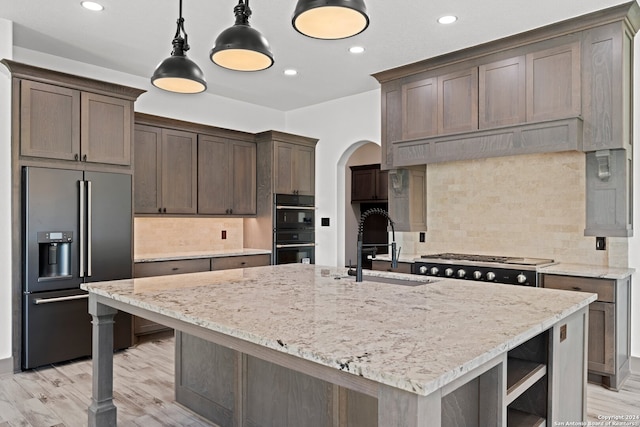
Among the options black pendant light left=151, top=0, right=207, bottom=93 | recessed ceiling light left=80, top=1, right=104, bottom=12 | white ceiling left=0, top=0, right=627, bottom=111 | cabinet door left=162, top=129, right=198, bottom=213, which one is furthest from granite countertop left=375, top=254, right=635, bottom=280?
recessed ceiling light left=80, top=1, right=104, bottom=12

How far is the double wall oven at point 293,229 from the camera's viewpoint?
18.6 feet

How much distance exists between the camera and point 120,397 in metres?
3.05

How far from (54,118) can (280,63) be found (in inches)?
84.4

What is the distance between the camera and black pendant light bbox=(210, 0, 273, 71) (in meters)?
2.13

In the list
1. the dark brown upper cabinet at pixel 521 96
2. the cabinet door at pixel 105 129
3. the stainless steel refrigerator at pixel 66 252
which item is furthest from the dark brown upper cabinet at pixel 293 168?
the stainless steel refrigerator at pixel 66 252

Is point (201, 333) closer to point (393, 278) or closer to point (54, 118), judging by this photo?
point (393, 278)

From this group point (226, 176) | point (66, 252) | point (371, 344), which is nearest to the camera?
point (371, 344)

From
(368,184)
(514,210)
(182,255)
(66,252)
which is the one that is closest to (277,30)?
(182,255)

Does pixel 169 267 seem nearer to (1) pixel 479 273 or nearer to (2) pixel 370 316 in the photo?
(1) pixel 479 273

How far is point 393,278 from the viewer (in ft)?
9.04

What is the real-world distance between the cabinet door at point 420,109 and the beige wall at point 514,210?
19.9 inches

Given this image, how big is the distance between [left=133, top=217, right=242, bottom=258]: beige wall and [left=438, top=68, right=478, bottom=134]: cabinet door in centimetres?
301

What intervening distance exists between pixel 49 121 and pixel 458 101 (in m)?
3.64

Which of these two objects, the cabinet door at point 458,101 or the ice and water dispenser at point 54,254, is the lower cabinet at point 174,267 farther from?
the cabinet door at point 458,101
